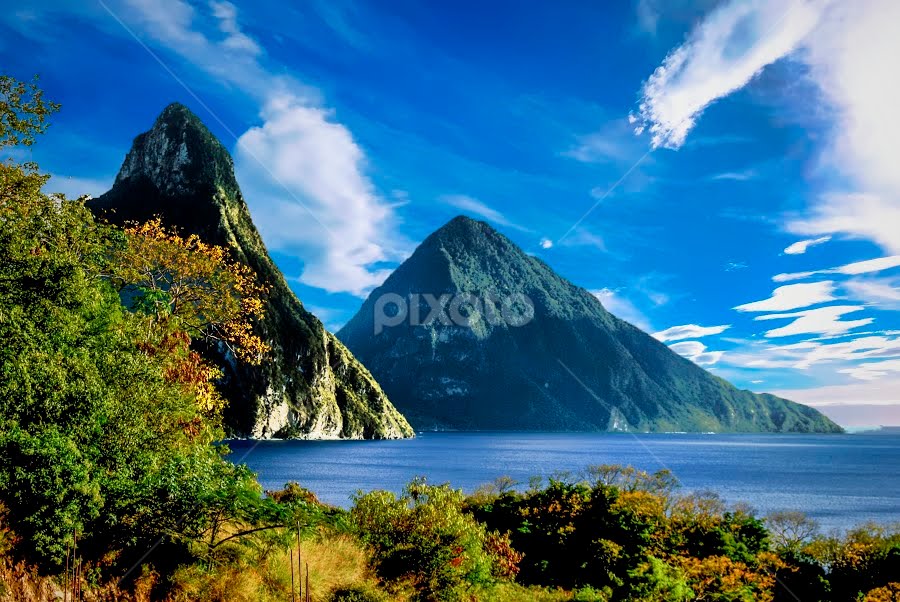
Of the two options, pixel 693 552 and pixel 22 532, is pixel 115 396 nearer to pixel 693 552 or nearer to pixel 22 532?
pixel 22 532

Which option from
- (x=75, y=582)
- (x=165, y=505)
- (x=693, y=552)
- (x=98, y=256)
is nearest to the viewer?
(x=75, y=582)

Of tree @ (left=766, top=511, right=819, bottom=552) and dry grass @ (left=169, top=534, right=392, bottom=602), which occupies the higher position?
dry grass @ (left=169, top=534, right=392, bottom=602)

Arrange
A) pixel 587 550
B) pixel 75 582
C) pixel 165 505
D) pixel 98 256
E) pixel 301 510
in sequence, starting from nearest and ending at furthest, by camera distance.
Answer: pixel 75 582
pixel 165 505
pixel 301 510
pixel 98 256
pixel 587 550

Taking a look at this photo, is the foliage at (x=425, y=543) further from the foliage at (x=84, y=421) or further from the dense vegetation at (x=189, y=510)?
the foliage at (x=84, y=421)

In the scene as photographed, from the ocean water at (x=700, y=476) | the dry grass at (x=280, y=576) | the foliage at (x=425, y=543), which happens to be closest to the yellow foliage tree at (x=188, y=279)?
the foliage at (x=425, y=543)

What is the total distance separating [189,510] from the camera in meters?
13.0

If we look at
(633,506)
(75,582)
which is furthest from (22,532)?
(633,506)

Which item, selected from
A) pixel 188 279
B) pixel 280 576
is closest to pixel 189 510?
pixel 280 576

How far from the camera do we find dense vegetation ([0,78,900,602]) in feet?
39.2

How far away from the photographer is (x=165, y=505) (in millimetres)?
12852

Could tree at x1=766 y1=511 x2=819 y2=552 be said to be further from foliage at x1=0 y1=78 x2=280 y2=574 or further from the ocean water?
the ocean water

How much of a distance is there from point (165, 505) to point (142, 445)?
8.50ft

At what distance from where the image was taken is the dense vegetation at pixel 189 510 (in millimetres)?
11938

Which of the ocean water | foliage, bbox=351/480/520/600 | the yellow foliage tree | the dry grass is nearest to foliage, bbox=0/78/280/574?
the dry grass
